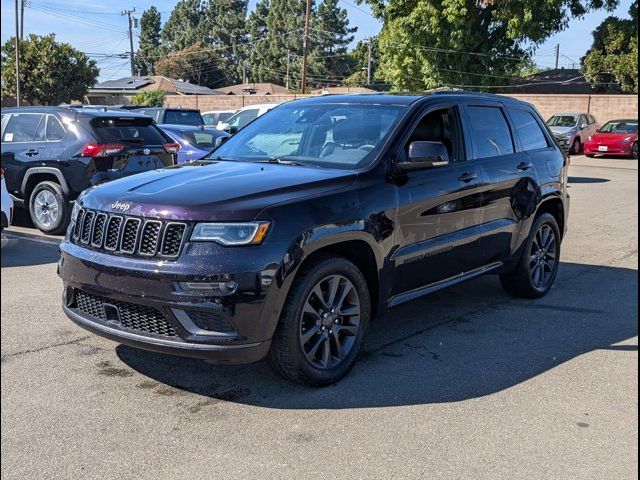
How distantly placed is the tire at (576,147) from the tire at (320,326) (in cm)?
2506

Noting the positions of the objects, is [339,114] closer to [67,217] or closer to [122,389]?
[122,389]

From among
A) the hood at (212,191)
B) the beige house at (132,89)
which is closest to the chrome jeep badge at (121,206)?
the hood at (212,191)

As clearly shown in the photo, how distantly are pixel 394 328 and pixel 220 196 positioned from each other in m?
2.13

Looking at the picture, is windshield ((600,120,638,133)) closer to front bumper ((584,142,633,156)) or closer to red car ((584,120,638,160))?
red car ((584,120,638,160))

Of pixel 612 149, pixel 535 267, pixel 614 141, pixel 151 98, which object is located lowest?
pixel 535 267

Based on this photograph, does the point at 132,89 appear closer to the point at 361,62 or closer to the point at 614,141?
the point at 361,62

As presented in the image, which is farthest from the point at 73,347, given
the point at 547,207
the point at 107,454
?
the point at 547,207

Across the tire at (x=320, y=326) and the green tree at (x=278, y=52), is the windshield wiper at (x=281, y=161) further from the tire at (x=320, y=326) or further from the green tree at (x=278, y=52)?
the green tree at (x=278, y=52)

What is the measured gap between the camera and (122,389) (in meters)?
4.02

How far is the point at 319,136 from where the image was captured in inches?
199

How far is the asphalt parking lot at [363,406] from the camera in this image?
323cm

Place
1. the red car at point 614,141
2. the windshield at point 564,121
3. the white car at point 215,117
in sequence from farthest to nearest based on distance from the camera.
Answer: the windshield at point 564,121
the red car at point 614,141
the white car at point 215,117

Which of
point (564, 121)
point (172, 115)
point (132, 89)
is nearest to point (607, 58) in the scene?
point (564, 121)

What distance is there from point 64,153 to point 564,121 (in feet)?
76.6
